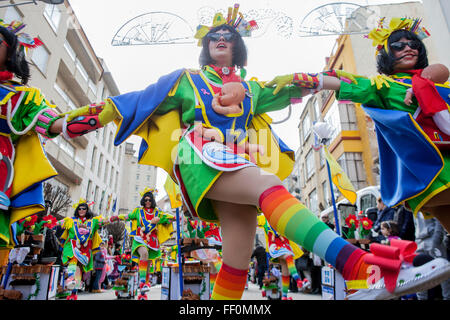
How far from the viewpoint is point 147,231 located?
630cm

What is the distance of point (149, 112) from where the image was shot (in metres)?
1.84

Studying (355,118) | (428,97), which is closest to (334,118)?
(355,118)

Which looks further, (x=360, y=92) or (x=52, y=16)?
(x=52, y=16)

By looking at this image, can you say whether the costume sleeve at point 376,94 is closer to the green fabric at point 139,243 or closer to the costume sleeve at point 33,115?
the costume sleeve at point 33,115

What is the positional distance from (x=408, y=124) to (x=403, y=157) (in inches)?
8.7

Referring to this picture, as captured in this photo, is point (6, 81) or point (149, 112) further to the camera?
point (6, 81)

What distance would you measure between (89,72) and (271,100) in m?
19.6

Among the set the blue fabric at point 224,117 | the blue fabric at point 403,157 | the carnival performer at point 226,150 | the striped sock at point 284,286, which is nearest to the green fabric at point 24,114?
the carnival performer at point 226,150

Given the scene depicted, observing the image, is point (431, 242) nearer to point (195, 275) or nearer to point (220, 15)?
point (195, 275)

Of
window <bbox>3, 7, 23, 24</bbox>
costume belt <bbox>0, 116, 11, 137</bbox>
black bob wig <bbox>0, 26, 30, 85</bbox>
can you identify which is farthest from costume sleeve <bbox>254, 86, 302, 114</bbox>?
window <bbox>3, 7, 23, 24</bbox>

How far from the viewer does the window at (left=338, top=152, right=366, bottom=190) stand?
587 inches

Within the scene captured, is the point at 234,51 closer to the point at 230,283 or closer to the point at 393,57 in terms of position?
the point at 393,57

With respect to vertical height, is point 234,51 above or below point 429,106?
above

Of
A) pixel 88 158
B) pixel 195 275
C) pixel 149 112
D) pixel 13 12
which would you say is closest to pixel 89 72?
pixel 88 158
